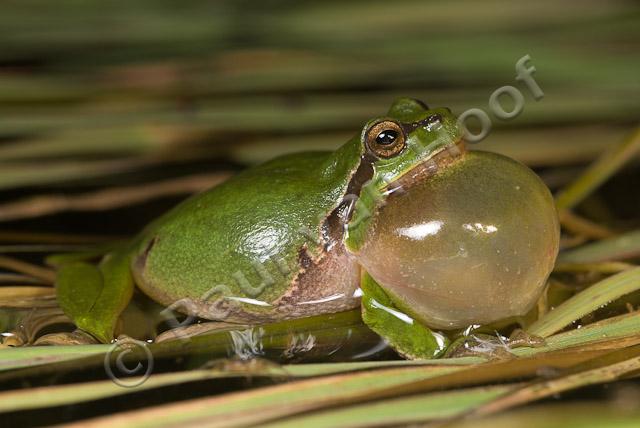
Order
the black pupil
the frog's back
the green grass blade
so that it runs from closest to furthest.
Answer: the green grass blade
the black pupil
the frog's back

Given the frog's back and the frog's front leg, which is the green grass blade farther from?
the frog's back

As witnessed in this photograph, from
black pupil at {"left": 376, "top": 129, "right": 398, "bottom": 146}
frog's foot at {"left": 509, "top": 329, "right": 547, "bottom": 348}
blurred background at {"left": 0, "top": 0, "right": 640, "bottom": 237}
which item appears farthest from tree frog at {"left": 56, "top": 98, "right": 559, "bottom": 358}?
blurred background at {"left": 0, "top": 0, "right": 640, "bottom": 237}

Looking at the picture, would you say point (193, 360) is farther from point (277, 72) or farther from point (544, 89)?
point (544, 89)

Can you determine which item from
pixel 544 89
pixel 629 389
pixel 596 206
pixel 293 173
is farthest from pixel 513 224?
pixel 544 89

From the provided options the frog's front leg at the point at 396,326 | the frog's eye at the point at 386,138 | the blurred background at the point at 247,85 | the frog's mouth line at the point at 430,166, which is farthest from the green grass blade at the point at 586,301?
the blurred background at the point at 247,85

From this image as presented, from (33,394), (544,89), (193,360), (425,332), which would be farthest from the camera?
(544,89)

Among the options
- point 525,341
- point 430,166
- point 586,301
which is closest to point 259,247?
point 430,166

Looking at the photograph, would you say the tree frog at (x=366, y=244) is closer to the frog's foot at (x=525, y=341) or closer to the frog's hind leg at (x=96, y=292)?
the frog's hind leg at (x=96, y=292)

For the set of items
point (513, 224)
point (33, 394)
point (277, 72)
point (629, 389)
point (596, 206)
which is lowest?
point (629, 389)
